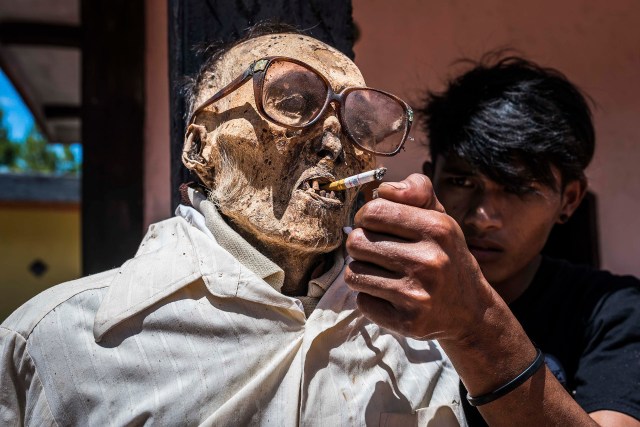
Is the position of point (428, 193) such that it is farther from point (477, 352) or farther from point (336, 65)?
point (336, 65)

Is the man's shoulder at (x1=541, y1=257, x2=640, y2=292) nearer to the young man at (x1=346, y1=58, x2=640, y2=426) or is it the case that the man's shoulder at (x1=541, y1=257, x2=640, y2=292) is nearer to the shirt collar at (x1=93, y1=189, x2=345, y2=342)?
the young man at (x1=346, y1=58, x2=640, y2=426)

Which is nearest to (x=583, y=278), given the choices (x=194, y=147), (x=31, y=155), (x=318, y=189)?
(x=318, y=189)

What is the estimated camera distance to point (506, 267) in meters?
2.25

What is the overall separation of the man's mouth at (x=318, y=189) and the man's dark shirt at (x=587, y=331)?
64cm

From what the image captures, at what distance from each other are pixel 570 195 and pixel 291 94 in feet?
4.10

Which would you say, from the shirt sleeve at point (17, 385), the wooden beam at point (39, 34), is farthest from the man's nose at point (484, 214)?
the wooden beam at point (39, 34)

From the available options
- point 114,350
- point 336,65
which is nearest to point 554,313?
point 336,65

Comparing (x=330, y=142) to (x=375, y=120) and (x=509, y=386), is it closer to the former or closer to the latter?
(x=375, y=120)

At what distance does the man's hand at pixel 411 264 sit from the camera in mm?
1285

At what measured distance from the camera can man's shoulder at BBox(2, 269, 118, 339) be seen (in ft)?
4.81

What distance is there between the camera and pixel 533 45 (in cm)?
371

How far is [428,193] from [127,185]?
8.51 ft

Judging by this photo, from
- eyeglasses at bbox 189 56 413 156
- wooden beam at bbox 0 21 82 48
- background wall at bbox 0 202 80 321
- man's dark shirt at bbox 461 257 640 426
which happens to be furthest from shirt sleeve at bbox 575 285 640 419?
background wall at bbox 0 202 80 321

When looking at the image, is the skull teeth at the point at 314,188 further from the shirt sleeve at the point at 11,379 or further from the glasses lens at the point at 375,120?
the shirt sleeve at the point at 11,379
